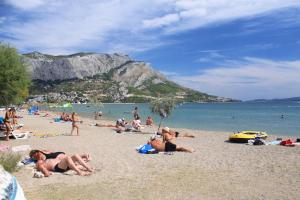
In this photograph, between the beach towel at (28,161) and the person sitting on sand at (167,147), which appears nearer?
→ the beach towel at (28,161)

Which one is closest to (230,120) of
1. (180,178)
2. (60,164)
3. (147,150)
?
(147,150)

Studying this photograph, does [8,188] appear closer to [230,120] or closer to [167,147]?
[167,147]

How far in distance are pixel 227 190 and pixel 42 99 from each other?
166 m

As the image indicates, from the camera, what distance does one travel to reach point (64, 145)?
20.4 m

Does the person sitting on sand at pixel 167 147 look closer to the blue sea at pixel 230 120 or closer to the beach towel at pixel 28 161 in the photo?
the beach towel at pixel 28 161

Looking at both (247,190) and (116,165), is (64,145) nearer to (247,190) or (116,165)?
(116,165)

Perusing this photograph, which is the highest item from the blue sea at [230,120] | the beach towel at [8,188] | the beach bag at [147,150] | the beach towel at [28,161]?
the beach towel at [8,188]

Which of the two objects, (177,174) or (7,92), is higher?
(7,92)

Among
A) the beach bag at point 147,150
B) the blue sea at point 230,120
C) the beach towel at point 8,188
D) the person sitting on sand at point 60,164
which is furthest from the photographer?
the blue sea at point 230,120

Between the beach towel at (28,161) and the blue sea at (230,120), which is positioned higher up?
the beach towel at (28,161)

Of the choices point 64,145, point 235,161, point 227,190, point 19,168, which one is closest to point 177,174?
point 227,190

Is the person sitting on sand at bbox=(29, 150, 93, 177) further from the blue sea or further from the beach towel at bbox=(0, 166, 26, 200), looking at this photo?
the blue sea

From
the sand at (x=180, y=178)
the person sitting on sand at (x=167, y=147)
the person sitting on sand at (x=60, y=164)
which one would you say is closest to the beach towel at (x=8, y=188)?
the sand at (x=180, y=178)

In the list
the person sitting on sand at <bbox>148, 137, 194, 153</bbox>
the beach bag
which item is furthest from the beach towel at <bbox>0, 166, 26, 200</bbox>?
the person sitting on sand at <bbox>148, 137, 194, 153</bbox>
